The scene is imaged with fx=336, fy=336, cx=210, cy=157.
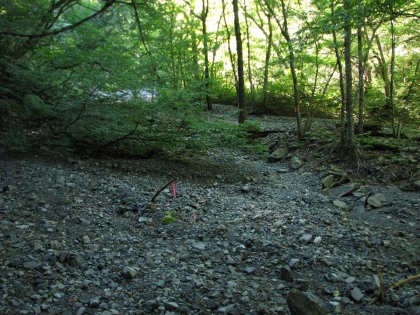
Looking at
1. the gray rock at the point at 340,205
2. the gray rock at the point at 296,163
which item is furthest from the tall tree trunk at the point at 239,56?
the gray rock at the point at 340,205

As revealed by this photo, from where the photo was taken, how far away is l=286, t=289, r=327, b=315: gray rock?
9.21 feet

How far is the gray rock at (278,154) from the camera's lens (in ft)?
30.7

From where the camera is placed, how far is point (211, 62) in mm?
17609

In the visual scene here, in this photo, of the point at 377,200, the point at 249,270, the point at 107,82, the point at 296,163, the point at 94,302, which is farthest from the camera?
the point at 296,163

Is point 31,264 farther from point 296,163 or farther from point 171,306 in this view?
point 296,163

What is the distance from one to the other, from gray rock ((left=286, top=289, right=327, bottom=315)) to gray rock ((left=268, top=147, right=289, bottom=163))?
656 centimetres

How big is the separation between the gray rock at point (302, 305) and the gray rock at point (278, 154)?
21.5ft

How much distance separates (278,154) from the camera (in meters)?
9.48

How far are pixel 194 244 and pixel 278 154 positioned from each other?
568cm

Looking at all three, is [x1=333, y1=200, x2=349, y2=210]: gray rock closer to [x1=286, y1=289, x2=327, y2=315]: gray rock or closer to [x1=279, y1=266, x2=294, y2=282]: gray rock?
[x1=279, y1=266, x2=294, y2=282]: gray rock

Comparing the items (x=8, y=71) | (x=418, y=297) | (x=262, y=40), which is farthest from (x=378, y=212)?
(x=262, y=40)

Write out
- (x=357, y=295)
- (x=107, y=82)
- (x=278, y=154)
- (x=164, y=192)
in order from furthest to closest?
(x=278, y=154), (x=164, y=192), (x=107, y=82), (x=357, y=295)

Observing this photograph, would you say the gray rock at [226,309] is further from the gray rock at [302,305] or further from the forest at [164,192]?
the gray rock at [302,305]

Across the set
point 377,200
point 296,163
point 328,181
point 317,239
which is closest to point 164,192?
point 317,239
